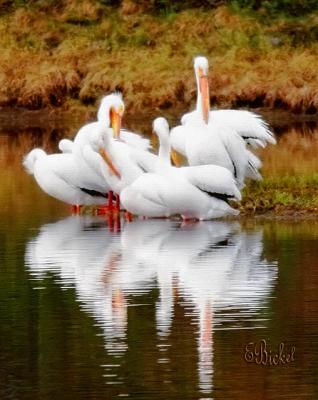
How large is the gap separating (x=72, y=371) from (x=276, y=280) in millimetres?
2759

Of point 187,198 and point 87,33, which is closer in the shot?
point 187,198

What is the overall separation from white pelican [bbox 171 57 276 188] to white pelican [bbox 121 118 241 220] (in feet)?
2.86

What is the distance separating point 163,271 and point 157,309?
4.72 ft

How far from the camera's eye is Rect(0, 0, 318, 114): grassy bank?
28859 mm

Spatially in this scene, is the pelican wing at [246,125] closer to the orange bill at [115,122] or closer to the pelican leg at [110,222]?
the orange bill at [115,122]

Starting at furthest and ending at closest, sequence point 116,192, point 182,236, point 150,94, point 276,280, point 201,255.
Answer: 1. point 150,94
2. point 116,192
3. point 182,236
4. point 201,255
5. point 276,280

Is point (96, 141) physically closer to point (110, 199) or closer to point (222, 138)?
point (110, 199)

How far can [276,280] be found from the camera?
35.1 ft

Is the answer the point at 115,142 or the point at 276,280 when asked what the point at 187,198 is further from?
the point at 276,280

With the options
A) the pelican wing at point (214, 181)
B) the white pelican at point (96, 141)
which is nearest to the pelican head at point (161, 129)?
the white pelican at point (96, 141)

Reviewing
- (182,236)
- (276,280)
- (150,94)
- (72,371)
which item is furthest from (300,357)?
(150,94)

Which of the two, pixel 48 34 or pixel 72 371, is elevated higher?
pixel 48 34
